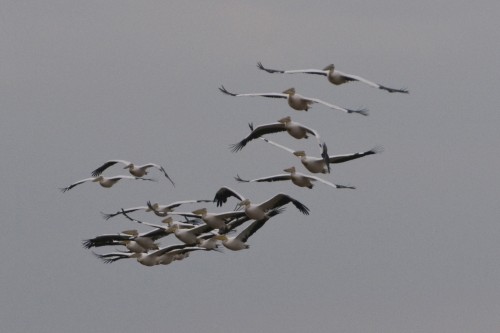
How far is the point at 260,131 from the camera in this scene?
54.9 meters

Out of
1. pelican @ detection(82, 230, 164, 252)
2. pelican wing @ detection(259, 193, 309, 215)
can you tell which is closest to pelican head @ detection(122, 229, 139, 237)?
pelican @ detection(82, 230, 164, 252)

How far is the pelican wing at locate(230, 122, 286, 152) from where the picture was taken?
54.1 meters

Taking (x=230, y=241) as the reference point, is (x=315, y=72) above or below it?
above

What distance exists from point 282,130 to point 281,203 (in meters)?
2.48

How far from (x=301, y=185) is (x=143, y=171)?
9.24m

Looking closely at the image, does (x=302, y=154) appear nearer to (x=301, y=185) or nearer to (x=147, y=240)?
(x=301, y=185)

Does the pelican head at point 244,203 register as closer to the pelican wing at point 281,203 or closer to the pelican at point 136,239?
the pelican wing at point 281,203

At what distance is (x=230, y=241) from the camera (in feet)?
188

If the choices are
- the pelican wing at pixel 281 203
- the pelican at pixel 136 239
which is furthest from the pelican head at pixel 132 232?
the pelican wing at pixel 281 203

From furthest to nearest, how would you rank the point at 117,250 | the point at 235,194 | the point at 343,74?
the point at 117,250
the point at 235,194
the point at 343,74

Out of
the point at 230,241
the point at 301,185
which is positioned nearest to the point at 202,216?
the point at 230,241

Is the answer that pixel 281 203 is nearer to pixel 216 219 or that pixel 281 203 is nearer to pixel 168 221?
pixel 216 219

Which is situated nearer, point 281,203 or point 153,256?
point 281,203

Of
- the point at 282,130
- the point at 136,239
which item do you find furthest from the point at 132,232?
the point at 282,130
